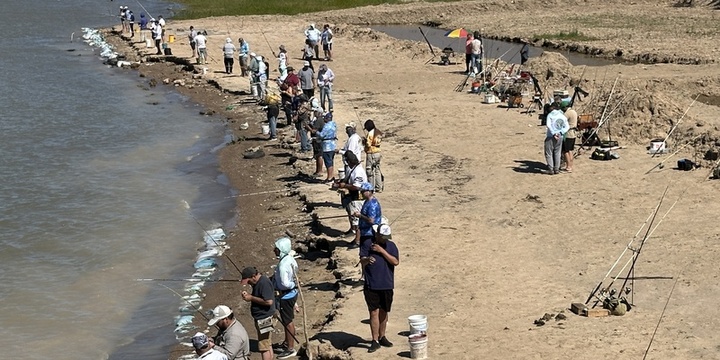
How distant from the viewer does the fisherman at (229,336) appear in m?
9.97

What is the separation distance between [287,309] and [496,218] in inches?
225

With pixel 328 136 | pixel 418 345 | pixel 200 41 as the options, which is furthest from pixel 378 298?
pixel 200 41

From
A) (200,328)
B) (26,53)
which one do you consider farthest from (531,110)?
(26,53)

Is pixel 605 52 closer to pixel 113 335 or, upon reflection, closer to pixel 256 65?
pixel 256 65

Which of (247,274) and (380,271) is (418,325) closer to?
(380,271)

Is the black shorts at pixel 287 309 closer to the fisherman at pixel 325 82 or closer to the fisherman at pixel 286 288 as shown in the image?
the fisherman at pixel 286 288

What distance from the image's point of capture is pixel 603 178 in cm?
1872

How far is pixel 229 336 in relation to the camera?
10016 millimetres

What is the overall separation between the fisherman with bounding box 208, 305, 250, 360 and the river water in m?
4.13

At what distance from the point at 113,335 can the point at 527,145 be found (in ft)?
33.5

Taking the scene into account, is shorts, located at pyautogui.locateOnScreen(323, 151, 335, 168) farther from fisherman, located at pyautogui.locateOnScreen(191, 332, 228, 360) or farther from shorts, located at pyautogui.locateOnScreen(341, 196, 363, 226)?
fisherman, located at pyautogui.locateOnScreen(191, 332, 228, 360)

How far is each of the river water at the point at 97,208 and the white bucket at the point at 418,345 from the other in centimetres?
408

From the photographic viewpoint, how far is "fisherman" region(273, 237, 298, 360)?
11656mm

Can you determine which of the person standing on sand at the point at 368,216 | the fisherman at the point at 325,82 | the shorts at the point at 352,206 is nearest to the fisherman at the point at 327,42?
the fisherman at the point at 325,82
